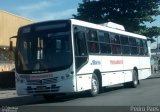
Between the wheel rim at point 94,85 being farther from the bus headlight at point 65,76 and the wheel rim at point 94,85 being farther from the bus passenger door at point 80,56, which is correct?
the bus headlight at point 65,76

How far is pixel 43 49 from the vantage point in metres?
18.8

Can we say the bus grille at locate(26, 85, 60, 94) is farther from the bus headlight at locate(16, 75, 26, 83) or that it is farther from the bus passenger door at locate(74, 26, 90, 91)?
the bus passenger door at locate(74, 26, 90, 91)

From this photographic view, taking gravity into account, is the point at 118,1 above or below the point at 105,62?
above

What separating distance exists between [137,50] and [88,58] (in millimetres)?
9036

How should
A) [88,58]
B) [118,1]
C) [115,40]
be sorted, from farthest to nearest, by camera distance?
[118,1], [115,40], [88,58]

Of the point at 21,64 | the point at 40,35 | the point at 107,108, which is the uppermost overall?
the point at 40,35

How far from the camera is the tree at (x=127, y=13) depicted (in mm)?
51750

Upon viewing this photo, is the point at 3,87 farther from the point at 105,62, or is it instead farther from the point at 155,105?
the point at 155,105

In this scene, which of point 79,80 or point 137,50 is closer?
point 79,80

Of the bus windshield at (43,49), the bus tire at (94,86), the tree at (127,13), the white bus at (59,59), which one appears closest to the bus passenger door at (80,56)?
the white bus at (59,59)

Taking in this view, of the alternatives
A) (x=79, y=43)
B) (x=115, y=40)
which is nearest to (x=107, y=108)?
(x=79, y=43)

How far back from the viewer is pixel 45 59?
18.7 meters

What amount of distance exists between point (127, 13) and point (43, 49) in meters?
34.4

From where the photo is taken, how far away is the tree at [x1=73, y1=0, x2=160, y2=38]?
170 feet
